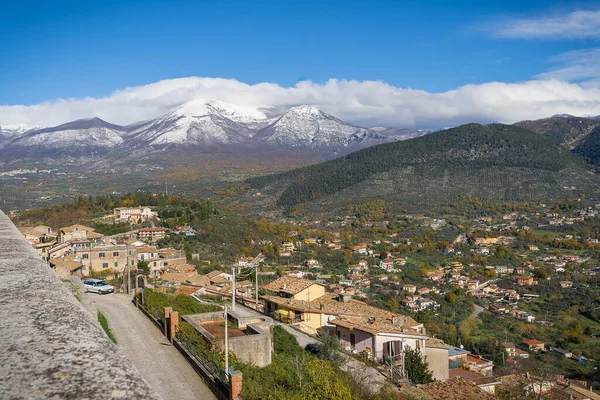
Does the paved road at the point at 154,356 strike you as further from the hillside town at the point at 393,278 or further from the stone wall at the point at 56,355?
the stone wall at the point at 56,355

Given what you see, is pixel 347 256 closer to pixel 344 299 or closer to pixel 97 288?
pixel 344 299

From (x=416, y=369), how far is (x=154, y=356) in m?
6.56

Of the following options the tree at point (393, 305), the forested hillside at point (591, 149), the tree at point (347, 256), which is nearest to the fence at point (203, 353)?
the tree at point (393, 305)

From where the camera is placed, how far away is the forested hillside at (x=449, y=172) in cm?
10338

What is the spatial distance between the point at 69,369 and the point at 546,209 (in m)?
101

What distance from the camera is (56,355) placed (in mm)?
1776

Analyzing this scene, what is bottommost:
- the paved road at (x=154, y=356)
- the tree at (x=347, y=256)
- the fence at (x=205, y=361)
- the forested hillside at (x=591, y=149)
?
the tree at (x=347, y=256)

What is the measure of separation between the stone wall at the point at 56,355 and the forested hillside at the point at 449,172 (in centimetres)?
9904

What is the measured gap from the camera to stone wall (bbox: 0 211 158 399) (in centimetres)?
157

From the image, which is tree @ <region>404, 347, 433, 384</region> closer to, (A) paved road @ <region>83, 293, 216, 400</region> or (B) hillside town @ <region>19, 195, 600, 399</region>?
(B) hillside town @ <region>19, 195, 600, 399</region>

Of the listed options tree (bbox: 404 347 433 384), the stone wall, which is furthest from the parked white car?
the stone wall

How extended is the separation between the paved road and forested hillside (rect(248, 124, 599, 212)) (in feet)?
299

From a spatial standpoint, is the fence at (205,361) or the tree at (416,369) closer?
the fence at (205,361)

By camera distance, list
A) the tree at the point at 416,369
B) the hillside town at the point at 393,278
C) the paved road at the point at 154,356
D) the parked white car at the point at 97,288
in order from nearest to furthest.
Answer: the paved road at the point at 154,356
the tree at the point at 416,369
the hillside town at the point at 393,278
the parked white car at the point at 97,288
